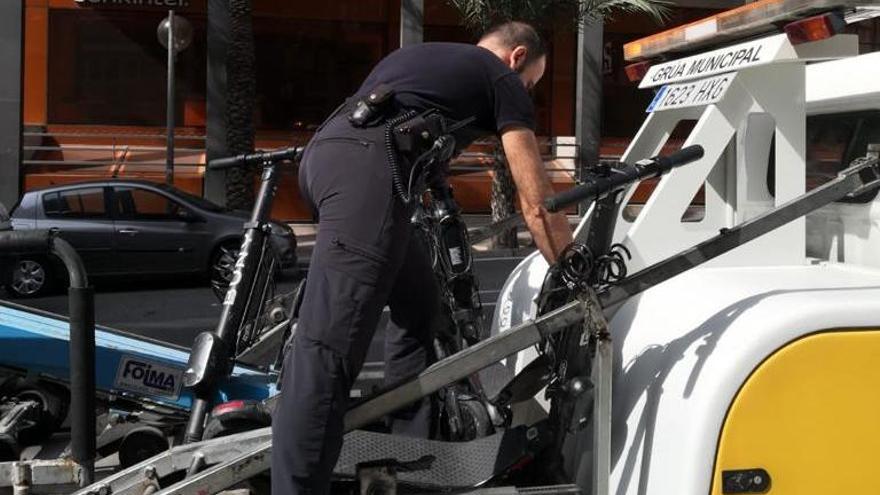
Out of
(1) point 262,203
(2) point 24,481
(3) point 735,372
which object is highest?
(1) point 262,203

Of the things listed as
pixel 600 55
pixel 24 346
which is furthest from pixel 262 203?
pixel 600 55

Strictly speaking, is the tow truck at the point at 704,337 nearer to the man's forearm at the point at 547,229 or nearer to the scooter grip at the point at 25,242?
the man's forearm at the point at 547,229

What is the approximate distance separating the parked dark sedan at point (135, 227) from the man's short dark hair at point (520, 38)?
35.4 feet

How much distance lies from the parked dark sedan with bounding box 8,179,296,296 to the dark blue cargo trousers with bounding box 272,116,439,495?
11.1 meters

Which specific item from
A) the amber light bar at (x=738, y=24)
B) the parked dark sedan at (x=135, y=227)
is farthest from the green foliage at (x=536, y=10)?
the amber light bar at (x=738, y=24)

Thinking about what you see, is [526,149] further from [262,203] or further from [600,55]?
[600,55]

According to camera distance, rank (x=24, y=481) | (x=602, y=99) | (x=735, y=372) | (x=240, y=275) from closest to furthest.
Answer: (x=735, y=372) < (x=24, y=481) < (x=240, y=275) < (x=602, y=99)

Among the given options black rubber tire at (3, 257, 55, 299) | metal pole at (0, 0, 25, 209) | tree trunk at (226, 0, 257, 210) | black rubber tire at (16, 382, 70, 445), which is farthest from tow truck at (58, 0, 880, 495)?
metal pole at (0, 0, 25, 209)

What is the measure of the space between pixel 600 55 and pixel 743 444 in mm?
21558

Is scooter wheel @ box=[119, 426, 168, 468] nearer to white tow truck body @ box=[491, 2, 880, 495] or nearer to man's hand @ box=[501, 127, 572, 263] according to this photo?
white tow truck body @ box=[491, 2, 880, 495]

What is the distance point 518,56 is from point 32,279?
38.8 ft

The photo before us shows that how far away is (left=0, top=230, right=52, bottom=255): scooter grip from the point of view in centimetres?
323

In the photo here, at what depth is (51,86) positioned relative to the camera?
896 inches

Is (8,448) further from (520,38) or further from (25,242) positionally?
(520,38)
